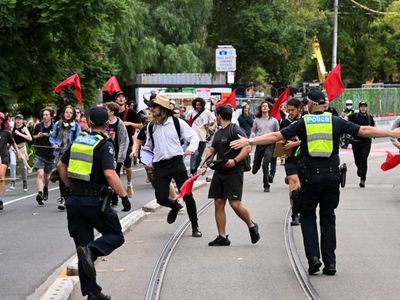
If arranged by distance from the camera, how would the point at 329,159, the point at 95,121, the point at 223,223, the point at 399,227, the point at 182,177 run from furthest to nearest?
the point at 399,227 < the point at 182,177 < the point at 223,223 < the point at 329,159 < the point at 95,121

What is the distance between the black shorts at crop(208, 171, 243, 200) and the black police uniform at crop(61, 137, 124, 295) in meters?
3.09

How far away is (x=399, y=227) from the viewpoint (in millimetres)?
12234

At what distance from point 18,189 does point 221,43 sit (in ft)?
110

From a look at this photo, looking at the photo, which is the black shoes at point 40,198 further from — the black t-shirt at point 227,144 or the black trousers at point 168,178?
the black t-shirt at point 227,144

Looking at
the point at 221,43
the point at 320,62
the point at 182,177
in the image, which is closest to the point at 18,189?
the point at 182,177

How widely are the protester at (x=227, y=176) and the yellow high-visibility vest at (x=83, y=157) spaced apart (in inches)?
123

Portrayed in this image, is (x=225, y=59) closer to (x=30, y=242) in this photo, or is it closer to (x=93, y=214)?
(x=30, y=242)

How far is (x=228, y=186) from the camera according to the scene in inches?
412

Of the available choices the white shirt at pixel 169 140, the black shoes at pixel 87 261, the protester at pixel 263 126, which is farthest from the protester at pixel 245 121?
the black shoes at pixel 87 261

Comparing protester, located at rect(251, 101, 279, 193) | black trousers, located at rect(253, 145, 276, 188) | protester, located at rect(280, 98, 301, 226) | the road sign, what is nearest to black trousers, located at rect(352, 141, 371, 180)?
black trousers, located at rect(253, 145, 276, 188)

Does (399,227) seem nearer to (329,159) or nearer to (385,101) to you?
(329,159)

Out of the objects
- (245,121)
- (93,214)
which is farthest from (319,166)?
(245,121)

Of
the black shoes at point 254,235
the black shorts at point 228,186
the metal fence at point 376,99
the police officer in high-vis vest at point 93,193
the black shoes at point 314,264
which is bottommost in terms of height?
the metal fence at point 376,99

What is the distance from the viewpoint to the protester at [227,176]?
10438mm
